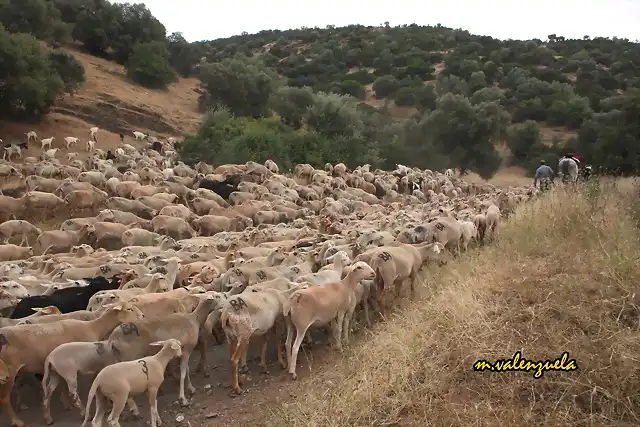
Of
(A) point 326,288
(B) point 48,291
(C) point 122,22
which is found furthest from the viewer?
(C) point 122,22

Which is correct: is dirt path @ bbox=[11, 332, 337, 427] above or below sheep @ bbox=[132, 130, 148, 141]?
below

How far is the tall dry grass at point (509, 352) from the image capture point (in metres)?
4.81

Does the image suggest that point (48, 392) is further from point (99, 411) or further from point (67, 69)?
point (67, 69)

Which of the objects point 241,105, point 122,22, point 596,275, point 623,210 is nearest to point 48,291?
point 596,275

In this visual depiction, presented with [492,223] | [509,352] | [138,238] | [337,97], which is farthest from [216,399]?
[337,97]

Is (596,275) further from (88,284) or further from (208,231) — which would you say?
(208,231)

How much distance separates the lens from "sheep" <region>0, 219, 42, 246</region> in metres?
13.2

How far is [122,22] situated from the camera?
46719 mm

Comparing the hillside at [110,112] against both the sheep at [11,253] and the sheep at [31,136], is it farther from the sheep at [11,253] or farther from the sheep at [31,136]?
the sheep at [11,253]

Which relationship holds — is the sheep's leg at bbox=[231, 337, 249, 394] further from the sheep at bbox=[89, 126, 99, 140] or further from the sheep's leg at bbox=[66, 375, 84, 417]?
the sheep at bbox=[89, 126, 99, 140]

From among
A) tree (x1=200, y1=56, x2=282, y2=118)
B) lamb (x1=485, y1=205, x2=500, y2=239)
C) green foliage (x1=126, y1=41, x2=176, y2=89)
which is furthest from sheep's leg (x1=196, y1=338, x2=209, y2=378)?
green foliage (x1=126, y1=41, x2=176, y2=89)

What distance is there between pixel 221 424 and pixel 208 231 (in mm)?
9752

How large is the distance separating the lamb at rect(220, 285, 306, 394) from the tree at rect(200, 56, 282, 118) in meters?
35.4

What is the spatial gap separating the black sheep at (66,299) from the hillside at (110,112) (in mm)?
20270
